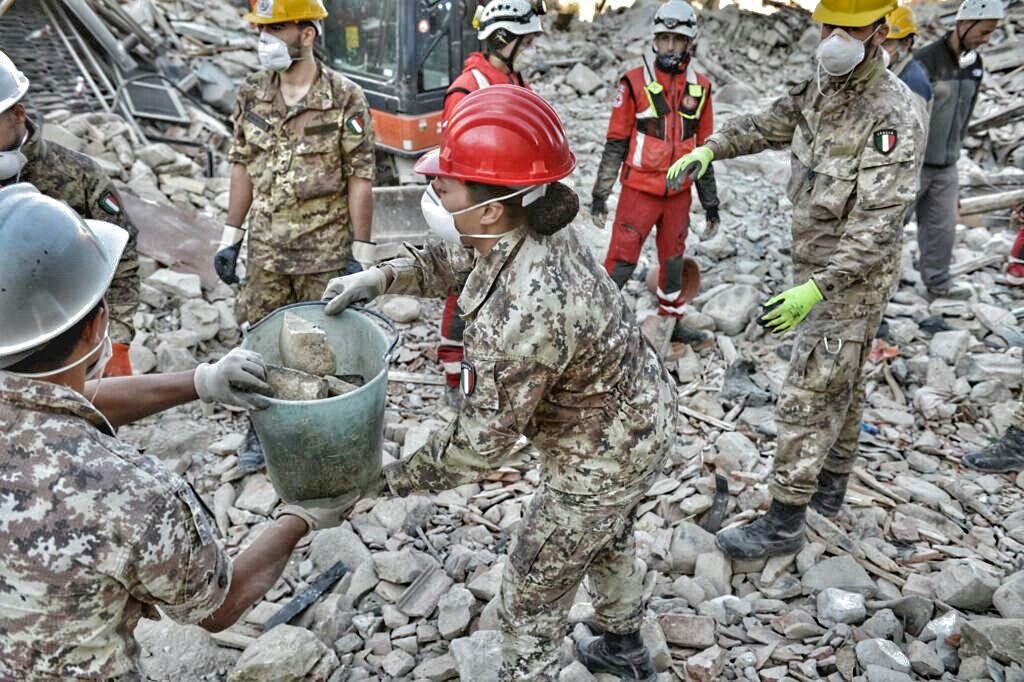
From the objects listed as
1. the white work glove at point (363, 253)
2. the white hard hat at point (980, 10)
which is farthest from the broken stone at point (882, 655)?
the white hard hat at point (980, 10)

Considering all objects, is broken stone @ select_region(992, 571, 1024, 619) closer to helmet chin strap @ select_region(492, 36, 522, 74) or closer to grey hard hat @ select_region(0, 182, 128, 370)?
grey hard hat @ select_region(0, 182, 128, 370)

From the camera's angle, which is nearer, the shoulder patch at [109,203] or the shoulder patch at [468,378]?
the shoulder patch at [468,378]

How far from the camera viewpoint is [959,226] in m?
8.31

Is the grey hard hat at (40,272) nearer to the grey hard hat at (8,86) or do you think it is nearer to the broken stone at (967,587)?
the grey hard hat at (8,86)

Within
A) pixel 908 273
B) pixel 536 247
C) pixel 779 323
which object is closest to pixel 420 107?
pixel 908 273

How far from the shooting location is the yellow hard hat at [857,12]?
3.44m

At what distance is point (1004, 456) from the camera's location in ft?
15.8

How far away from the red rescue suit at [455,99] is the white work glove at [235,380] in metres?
2.42

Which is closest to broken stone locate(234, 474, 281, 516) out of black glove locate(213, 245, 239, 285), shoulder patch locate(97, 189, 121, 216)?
black glove locate(213, 245, 239, 285)

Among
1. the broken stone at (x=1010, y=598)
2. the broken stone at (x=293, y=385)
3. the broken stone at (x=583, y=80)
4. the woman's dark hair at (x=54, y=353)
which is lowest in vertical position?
the broken stone at (x=1010, y=598)

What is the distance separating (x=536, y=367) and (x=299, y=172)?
2389 mm

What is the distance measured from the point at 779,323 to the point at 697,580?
1.35 meters

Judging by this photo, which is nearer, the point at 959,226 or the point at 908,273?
the point at 908,273

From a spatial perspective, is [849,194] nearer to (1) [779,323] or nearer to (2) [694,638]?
A: (1) [779,323]
